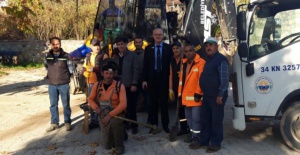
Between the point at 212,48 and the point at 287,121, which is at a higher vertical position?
the point at 212,48

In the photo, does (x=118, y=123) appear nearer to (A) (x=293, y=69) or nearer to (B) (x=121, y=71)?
(B) (x=121, y=71)

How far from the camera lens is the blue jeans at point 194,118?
656cm

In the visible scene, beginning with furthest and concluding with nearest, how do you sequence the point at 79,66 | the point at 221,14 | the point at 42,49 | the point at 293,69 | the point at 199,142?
the point at 42,49 → the point at 79,66 → the point at 221,14 → the point at 199,142 → the point at 293,69

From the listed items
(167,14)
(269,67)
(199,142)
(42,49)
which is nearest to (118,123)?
(199,142)

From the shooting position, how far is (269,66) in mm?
6289

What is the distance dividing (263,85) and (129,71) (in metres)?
2.41

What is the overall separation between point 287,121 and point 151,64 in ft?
8.21

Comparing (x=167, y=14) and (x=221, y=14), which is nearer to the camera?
(x=221, y=14)

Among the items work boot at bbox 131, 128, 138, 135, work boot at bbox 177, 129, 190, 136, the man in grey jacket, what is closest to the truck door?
work boot at bbox 177, 129, 190, 136

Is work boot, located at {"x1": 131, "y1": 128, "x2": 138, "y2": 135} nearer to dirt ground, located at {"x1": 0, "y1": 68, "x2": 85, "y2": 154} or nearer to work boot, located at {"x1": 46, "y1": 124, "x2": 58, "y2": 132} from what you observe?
work boot, located at {"x1": 46, "y1": 124, "x2": 58, "y2": 132}

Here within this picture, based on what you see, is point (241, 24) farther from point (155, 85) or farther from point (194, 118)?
point (155, 85)

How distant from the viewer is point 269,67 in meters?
6.29

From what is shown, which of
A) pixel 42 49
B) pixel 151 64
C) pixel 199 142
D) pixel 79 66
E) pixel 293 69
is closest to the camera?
pixel 293 69

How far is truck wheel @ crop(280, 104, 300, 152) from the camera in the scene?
20.6 feet
